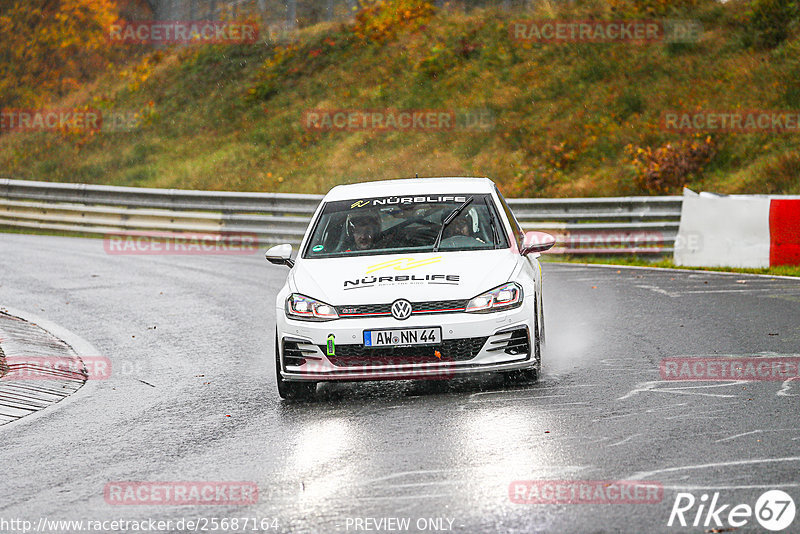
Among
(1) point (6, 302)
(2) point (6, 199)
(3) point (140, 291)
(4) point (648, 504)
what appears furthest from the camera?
(2) point (6, 199)

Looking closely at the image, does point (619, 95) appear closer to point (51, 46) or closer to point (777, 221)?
point (777, 221)

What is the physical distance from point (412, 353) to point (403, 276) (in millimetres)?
626

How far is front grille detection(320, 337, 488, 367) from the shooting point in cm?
790

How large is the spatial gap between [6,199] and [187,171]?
852 cm

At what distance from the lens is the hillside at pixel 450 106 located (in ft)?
86.0

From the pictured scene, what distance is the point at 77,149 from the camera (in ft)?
126

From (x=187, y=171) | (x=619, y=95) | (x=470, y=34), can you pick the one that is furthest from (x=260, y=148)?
(x=619, y=95)

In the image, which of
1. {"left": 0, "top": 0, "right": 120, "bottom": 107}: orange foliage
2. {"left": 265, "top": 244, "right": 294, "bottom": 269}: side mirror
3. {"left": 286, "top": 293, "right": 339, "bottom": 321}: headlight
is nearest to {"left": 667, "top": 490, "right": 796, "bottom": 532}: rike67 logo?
{"left": 286, "top": 293, "right": 339, "bottom": 321}: headlight

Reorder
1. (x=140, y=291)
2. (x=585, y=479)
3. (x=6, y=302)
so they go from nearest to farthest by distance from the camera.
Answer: (x=585, y=479), (x=6, y=302), (x=140, y=291)

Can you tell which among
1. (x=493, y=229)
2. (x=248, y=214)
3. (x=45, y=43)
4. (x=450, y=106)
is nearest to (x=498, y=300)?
(x=493, y=229)

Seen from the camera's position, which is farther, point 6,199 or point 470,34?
point 470,34

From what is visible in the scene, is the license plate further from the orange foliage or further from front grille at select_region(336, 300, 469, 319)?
the orange foliage

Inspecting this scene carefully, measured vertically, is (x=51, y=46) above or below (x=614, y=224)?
above

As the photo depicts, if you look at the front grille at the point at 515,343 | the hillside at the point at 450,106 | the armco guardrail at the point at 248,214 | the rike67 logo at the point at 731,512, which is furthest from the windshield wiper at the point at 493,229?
the hillside at the point at 450,106
